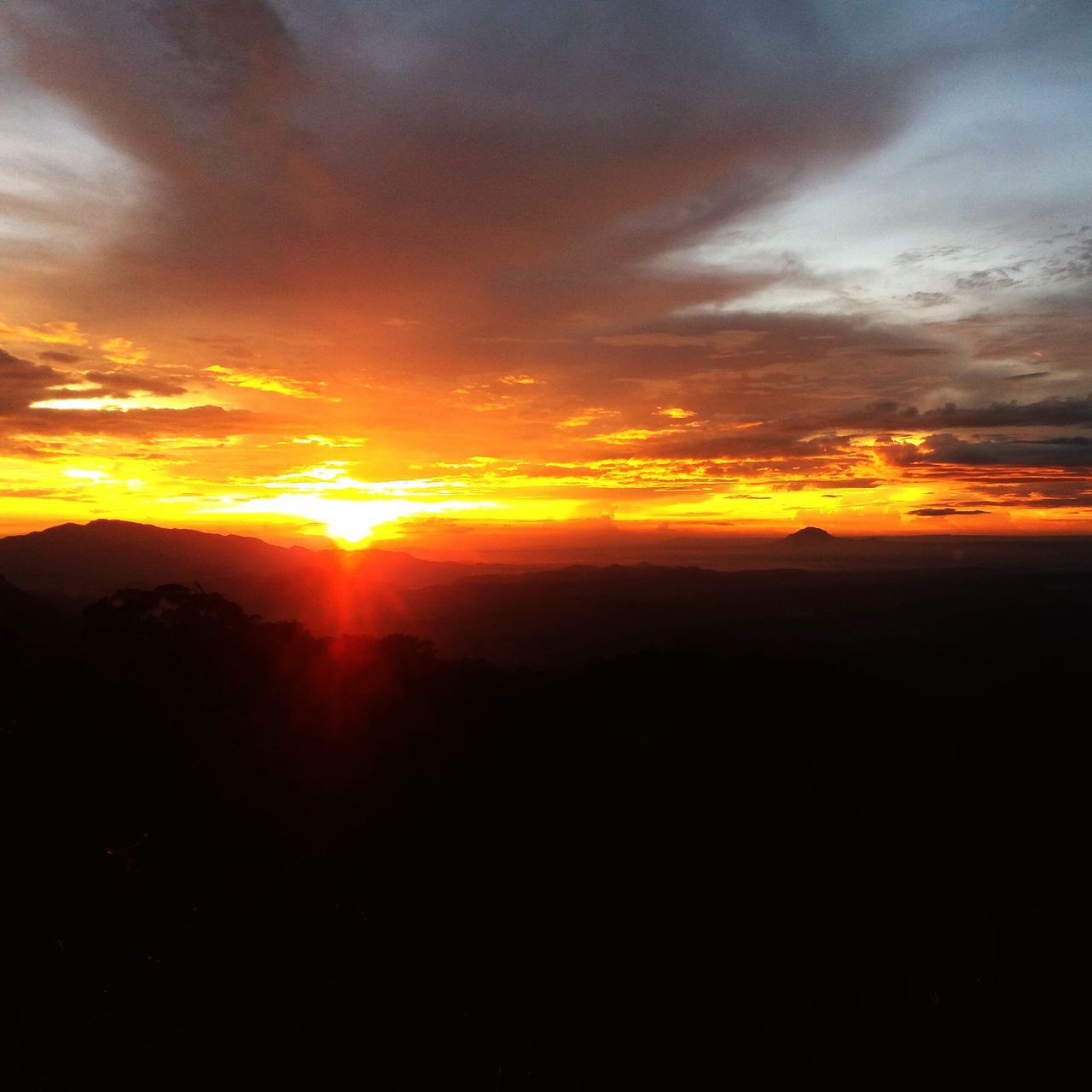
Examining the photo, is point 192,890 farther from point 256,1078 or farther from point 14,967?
point 14,967

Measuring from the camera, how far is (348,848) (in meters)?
20.5

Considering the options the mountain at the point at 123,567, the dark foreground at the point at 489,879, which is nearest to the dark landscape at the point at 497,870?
the dark foreground at the point at 489,879

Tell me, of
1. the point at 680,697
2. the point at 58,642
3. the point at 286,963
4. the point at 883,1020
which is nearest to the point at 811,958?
the point at 883,1020

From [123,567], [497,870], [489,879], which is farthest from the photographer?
[123,567]

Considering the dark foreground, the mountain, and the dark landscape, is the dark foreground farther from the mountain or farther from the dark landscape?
the mountain

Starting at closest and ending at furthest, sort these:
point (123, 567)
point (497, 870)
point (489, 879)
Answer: point (489, 879)
point (497, 870)
point (123, 567)

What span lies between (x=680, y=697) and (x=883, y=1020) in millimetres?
33400

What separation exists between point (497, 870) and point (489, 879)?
72 cm

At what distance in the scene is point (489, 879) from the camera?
17.7 metres

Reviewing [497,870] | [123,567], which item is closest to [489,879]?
[497,870]

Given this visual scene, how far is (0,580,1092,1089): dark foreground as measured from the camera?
8.78 m

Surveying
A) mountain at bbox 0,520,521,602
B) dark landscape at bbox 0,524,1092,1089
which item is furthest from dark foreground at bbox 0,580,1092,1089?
mountain at bbox 0,520,521,602

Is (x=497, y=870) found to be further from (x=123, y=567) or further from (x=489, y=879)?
(x=123, y=567)

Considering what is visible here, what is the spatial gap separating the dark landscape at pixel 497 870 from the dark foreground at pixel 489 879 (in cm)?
7
